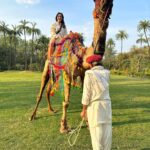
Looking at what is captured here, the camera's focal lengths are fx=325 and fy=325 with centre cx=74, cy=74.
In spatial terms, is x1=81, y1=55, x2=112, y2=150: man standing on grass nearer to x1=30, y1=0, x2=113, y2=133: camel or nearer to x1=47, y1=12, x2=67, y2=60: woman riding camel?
x1=30, y1=0, x2=113, y2=133: camel

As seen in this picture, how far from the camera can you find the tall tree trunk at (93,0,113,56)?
6.31 m

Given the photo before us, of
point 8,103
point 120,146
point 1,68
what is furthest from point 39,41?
point 120,146

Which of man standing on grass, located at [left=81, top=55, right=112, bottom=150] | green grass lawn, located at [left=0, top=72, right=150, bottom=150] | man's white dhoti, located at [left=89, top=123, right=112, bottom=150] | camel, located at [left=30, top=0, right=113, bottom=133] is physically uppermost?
camel, located at [left=30, top=0, right=113, bottom=133]

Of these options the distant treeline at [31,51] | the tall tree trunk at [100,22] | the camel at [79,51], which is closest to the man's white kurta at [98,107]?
the camel at [79,51]

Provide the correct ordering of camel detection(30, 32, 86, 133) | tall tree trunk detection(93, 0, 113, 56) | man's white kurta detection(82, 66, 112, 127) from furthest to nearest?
camel detection(30, 32, 86, 133) < tall tree trunk detection(93, 0, 113, 56) < man's white kurta detection(82, 66, 112, 127)

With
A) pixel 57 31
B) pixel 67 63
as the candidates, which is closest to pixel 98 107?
pixel 67 63

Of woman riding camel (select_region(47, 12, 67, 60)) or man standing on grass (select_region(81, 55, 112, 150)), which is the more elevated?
woman riding camel (select_region(47, 12, 67, 60))

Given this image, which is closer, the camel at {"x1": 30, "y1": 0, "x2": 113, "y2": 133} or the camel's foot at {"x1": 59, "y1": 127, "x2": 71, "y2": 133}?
the camel at {"x1": 30, "y1": 0, "x2": 113, "y2": 133}

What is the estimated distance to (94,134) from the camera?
4625 mm

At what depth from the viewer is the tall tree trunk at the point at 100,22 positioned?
631 cm

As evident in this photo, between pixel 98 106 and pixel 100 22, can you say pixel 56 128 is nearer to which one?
pixel 100 22

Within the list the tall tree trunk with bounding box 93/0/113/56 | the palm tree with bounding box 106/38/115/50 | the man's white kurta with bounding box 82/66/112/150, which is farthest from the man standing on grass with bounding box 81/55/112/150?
the palm tree with bounding box 106/38/115/50

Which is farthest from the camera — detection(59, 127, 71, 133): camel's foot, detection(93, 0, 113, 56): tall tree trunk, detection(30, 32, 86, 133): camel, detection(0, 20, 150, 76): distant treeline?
detection(0, 20, 150, 76): distant treeline

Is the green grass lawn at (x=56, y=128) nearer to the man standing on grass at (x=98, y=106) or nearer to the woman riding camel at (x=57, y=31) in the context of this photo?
the man standing on grass at (x=98, y=106)
